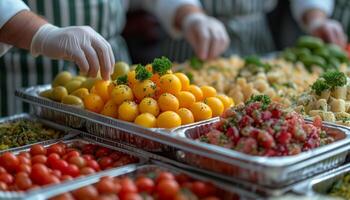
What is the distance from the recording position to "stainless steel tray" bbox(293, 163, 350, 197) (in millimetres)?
1483

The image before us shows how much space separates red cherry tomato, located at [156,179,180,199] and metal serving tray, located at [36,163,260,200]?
139 millimetres

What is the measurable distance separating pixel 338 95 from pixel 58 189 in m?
1.10

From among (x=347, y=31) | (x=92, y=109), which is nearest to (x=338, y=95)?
(x=92, y=109)

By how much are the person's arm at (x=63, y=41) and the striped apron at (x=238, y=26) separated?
2.00 meters

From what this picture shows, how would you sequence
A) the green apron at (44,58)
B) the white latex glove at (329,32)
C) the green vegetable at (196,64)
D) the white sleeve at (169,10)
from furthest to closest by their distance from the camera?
the white latex glove at (329,32)
the white sleeve at (169,10)
the green vegetable at (196,64)
the green apron at (44,58)

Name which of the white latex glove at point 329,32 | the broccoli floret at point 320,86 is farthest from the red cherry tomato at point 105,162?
the white latex glove at point 329,32

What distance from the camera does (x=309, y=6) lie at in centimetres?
385

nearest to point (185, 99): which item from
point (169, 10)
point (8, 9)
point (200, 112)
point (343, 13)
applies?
point (200, 112)

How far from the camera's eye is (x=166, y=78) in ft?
6.16

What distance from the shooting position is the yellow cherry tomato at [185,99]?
74.0 inches

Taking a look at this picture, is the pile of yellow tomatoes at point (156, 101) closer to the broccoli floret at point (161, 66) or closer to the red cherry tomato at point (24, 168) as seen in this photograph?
the broccoli floret at point (161, 66)

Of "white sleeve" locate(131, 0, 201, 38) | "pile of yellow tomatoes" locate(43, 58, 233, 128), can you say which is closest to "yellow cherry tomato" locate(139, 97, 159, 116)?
"pile of yellow tomatoes" locate(43, 58, 233, 128)

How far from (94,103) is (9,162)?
433mm

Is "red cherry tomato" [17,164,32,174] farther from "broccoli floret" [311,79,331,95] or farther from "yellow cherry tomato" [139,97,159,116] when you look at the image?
"broccoli floret" [311,79,331,95]
